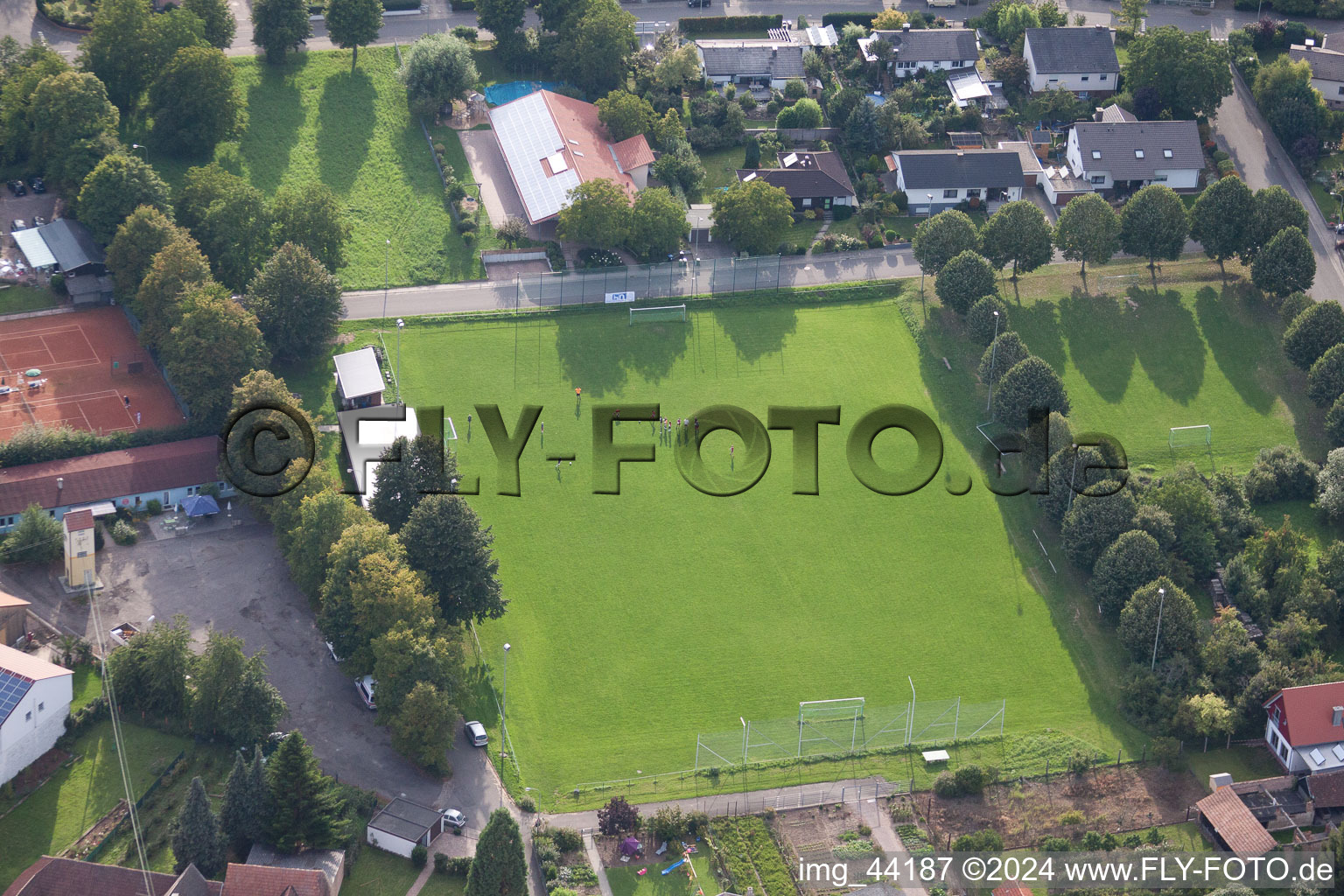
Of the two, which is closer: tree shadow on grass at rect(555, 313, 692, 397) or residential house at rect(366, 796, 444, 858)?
residential house at rect(366, 796, 444, 858)

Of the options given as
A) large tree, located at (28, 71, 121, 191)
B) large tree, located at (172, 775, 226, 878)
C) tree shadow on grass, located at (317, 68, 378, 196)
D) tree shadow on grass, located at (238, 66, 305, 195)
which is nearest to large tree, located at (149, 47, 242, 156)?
tree shadow on grass, located at (238, 66, 305, 195)

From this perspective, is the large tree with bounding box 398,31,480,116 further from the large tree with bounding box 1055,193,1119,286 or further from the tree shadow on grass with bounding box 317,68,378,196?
the large tree with bounding box 1055,193,1119,286

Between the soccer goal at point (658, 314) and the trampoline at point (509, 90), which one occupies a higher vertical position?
the trampoline at point (509, 90)

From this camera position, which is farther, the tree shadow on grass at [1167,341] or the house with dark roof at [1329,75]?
the house with dark roof at [1329,75]

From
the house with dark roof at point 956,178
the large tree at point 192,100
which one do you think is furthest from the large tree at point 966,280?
the large tree at point 192,100

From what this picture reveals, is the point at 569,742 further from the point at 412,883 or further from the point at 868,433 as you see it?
the point at 868,433

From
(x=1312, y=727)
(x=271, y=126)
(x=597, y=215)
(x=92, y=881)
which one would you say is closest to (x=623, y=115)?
(x=597, y=215)

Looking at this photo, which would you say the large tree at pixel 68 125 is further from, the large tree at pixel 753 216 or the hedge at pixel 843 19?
the hedge at pixel 843 19
